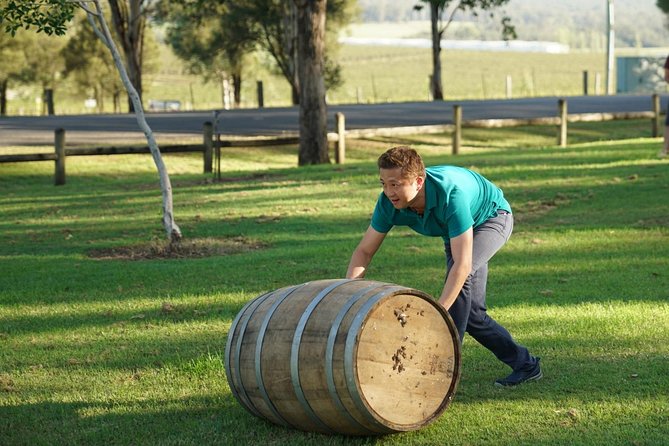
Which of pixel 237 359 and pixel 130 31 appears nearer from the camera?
pixel 237 359

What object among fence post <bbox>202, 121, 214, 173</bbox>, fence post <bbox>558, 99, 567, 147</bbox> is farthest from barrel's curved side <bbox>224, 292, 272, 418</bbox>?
fence post <bbox>558, 99, 567, 147</bbox>

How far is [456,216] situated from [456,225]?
0.16ft

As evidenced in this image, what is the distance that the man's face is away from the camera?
6.02 m

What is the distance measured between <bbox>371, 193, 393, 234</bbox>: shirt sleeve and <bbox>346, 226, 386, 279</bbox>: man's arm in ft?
0.10

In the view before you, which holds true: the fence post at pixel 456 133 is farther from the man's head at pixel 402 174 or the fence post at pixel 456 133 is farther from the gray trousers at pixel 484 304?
the man's head at pixel 402 174

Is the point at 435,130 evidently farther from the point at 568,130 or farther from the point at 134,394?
the point at 134,394

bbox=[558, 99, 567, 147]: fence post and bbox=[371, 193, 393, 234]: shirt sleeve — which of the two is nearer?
bbox=[371, 193, 393, 234]: shirt sleeve

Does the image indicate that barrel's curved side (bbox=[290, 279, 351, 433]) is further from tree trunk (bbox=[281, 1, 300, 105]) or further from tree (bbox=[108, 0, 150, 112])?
tree trunk (bbox=[281, 1, 300, 105])

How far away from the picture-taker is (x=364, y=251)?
6.64 metres

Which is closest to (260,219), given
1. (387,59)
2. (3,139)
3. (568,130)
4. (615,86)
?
(3,139)

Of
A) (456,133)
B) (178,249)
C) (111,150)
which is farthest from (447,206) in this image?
(456,133)

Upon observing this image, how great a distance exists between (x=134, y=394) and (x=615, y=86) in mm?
70468

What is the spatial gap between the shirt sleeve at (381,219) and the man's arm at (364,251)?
30mm

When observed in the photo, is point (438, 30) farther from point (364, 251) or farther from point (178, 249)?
point (364, 251)
